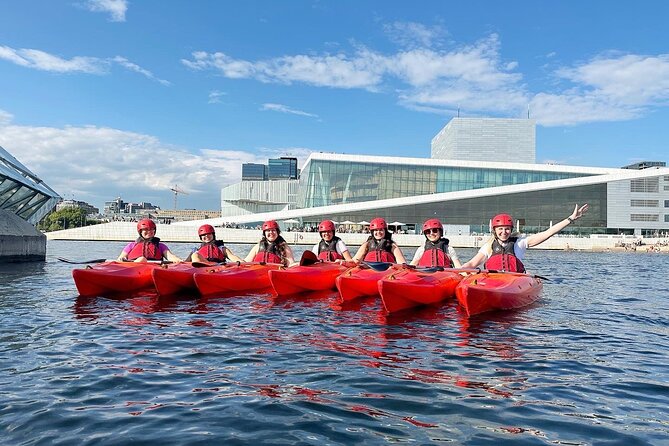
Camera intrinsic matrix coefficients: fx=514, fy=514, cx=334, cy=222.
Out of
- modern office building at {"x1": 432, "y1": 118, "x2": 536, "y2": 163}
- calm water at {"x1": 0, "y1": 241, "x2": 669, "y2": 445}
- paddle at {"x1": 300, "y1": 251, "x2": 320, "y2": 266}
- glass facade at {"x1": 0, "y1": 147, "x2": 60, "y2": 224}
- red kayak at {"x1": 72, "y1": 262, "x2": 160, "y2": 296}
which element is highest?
modern office building at {"x1": 432, "y1": 118, "x2": 536, "y2": 163}

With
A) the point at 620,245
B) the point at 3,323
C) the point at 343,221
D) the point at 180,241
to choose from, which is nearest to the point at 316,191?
the point at 343,221

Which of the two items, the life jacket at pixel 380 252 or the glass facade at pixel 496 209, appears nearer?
the life jacket at pixel 380 252

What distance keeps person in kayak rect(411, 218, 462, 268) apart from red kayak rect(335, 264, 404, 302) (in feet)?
3.74

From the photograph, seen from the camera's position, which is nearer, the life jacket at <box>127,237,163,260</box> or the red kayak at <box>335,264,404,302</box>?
the red kayak at <box>335,264,404,302</box>

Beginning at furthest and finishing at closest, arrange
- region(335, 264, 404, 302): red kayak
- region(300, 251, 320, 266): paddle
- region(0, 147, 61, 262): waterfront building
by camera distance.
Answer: region(0, 147, 61, 262): waterfront building
region(300, 251, 320, 266): paddle
region(335, 264, 404, 302): red kayak

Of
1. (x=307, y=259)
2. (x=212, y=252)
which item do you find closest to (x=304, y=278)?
(x=307, y=259)

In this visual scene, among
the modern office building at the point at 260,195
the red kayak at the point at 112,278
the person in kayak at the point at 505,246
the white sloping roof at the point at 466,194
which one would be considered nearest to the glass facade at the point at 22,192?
the red kayak at the point at 112,278

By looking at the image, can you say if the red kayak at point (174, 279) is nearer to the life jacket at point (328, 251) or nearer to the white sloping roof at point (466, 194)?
the life jacket at point (328, 251)

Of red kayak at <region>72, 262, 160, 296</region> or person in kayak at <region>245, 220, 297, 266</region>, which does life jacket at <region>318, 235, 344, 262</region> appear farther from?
red kayak at <region>72, 262, 160, 296</region>

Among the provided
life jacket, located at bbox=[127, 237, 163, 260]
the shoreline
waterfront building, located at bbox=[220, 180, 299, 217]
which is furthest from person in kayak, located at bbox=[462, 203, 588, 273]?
waterfront building, located at bbox=[220, 180, 299, 217]

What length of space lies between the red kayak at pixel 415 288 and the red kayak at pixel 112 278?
584 centimetres

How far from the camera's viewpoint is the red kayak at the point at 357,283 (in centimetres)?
1148

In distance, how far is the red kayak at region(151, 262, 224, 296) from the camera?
1214cm

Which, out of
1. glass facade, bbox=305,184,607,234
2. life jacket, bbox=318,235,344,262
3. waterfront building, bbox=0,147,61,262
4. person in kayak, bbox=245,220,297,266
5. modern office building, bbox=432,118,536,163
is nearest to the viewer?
person in kayak, bbox=245,220,297,266
